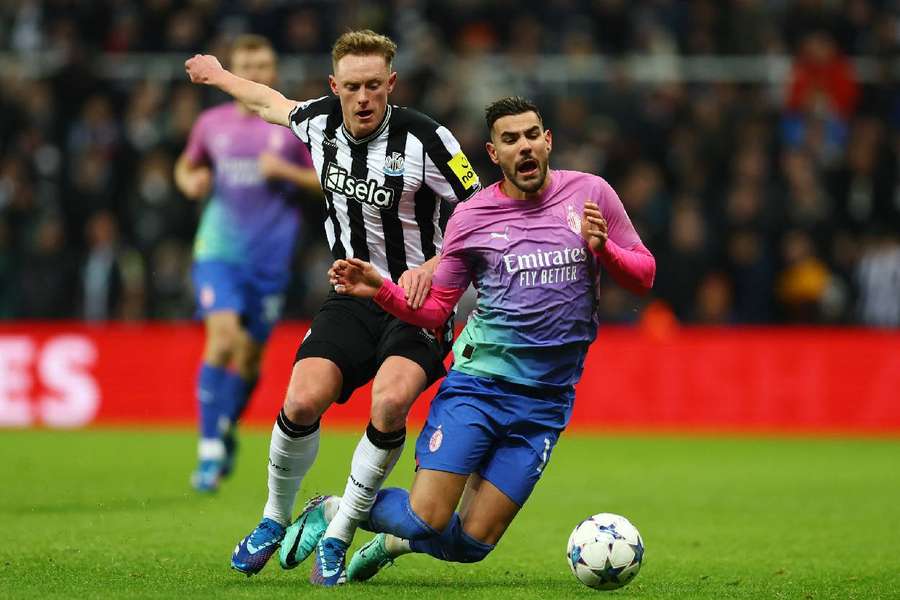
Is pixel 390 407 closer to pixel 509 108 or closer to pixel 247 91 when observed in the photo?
pixel 509 108

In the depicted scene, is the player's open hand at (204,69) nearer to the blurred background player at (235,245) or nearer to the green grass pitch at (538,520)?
the green grass pitch at (538,520)

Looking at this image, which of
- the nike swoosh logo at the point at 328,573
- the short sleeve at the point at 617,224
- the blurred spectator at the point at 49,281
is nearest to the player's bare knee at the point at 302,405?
the nike swoosh logo at the point at 328,573

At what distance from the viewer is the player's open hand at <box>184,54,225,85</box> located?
7.34 m

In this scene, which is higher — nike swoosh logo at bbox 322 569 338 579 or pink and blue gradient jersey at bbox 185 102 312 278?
pink and blue gradient jersey at bbox 185 102 312 278

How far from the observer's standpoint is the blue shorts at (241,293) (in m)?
10.6

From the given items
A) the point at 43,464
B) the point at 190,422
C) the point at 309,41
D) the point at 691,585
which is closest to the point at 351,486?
the point at 691,585

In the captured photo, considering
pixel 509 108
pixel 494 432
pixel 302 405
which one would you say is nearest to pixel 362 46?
pixel 509 108

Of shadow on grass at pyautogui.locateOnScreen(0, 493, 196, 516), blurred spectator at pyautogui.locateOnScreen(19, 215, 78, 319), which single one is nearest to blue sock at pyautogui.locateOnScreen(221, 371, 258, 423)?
shadow on grass at pyautogui.locateOnScreen(0, 493, 196, 516)

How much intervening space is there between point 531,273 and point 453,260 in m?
0.35

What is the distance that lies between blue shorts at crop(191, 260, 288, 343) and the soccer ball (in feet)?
15.9

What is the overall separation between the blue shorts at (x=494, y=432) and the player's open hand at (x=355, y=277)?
703mm

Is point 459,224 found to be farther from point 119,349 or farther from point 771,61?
point 771,61

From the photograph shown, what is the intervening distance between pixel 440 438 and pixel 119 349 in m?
10.1

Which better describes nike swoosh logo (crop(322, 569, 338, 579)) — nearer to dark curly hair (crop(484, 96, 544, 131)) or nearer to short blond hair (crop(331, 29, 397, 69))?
dark curly hair (crop(484, 96, 544, 131))
